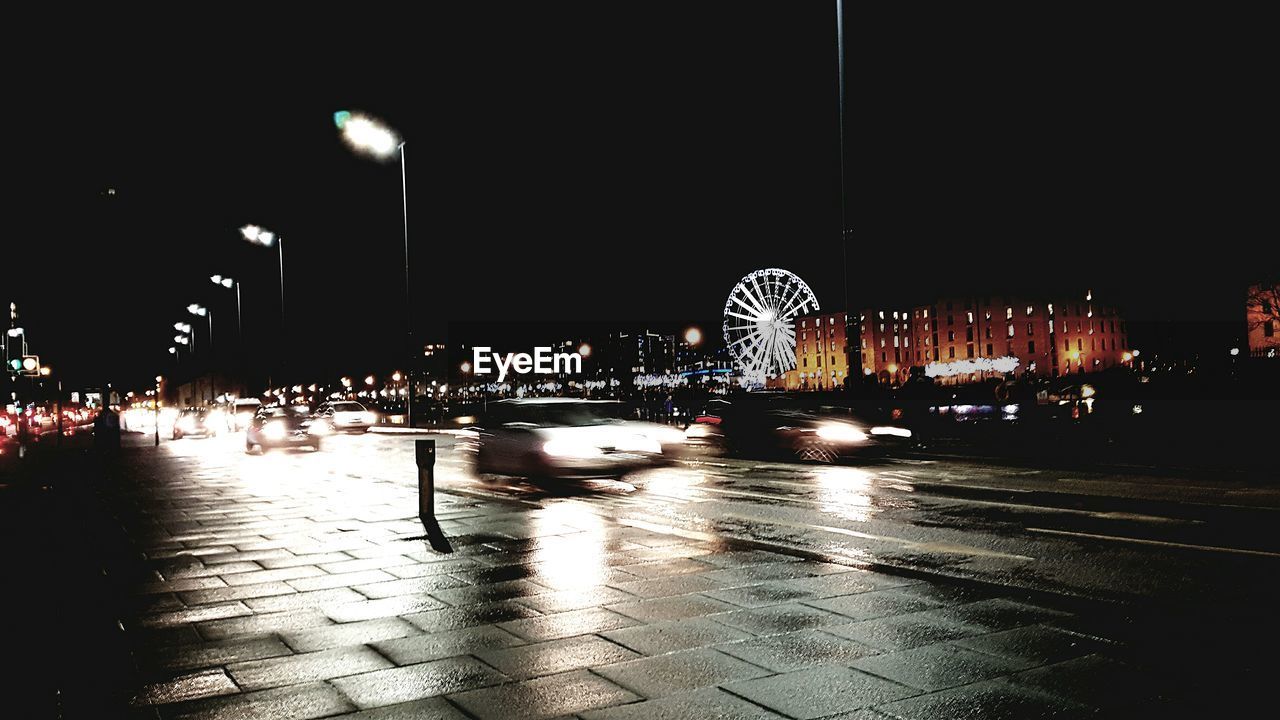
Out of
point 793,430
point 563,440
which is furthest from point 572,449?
point 793,430

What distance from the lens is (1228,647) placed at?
18.0 ft

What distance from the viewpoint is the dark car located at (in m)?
20.4

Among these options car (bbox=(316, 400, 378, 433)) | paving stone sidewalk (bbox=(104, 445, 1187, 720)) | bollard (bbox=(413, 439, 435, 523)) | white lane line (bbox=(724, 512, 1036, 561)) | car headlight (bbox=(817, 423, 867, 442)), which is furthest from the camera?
car (bbox=(316, 400, 378, 433))

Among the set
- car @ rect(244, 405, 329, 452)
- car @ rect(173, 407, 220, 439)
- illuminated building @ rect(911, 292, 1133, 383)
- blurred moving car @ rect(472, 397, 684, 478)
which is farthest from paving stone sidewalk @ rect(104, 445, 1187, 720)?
illuminated building @ rect(911, 292, 1133, 383)

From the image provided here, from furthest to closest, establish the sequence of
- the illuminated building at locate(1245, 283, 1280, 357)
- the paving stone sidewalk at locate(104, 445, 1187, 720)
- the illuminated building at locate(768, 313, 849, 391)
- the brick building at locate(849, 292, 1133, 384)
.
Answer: the illuminated building at locate(768, 313, 849, 391)
the brick building at locate(849, 292, 1133, 384)
the illuminated building at locate(1245, 283, 1280, 357)
the paving stone sidewalk at locate(104, 445, 1187, 720)

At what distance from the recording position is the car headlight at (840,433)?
20312 mm

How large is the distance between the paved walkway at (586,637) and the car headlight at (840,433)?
11.0 meters

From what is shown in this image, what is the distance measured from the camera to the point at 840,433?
2039cm

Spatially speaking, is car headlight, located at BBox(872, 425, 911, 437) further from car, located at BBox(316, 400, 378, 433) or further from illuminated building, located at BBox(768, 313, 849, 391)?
illuminated building, located at BBox(768, 313, 849, 391)

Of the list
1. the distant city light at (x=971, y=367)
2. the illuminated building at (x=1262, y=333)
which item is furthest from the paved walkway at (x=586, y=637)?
the distant city light at (x=971, y=367)

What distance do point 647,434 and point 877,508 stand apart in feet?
15.2

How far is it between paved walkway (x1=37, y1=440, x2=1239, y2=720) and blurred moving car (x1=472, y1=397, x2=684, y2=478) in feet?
16.6

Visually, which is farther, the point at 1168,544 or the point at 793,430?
the point at 793,430

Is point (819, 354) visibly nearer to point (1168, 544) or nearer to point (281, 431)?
point (281, 431)
